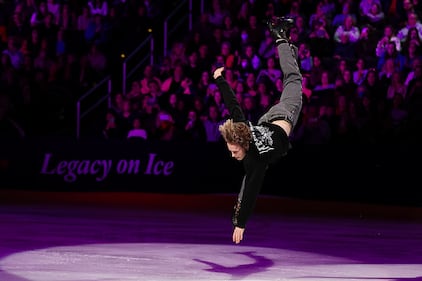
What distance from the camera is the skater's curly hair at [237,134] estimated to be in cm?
848

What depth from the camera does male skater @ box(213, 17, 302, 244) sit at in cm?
855

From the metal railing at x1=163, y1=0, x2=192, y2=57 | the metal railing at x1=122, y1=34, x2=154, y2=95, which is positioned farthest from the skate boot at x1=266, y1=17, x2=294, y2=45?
the metal railing at x1=163, y1=0, x2=192, y2=57

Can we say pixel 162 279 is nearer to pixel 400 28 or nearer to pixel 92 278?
pixel 92 278

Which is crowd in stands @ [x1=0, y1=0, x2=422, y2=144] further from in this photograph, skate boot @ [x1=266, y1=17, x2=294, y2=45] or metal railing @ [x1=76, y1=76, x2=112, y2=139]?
skate boot @ [x1=266, y1=17, x2=294, y2=45]

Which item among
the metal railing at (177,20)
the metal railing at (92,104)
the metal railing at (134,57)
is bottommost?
the metal railing at (92,104)

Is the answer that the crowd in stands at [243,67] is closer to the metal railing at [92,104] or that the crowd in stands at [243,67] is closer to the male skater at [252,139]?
the metal railing at [92,104]

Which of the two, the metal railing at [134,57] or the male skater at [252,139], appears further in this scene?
the metal railing at [134,57]

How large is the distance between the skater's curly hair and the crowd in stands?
22.9 ft

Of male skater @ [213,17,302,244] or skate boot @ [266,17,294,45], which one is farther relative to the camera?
skate boot @ [266,17,294,45]

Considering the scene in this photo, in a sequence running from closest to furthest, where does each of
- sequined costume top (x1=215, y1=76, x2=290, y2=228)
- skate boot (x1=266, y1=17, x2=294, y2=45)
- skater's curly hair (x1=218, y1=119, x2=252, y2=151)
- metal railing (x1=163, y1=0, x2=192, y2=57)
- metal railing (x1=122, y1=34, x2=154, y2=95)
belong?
1. skater's curly hair (x1=218, y1=119, x2=252, y2=151)
2. sequined costume top (x1=215, y1=76, x2=290, y2=228)
3. skate boot (x1=266, y1=17, x2=294, y2=45)
4. metal railing (x1=122, y1=34, x2=154, y2=95)
5. metal railing (x1=163, y1=0, x2=192, y2=57)

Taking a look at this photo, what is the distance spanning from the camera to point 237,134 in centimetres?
848

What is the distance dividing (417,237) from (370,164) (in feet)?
9.63

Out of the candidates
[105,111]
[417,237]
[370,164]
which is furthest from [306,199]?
[105,111]

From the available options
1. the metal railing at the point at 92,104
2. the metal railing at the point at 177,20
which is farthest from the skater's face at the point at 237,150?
the metal railing at the point at 177,20
